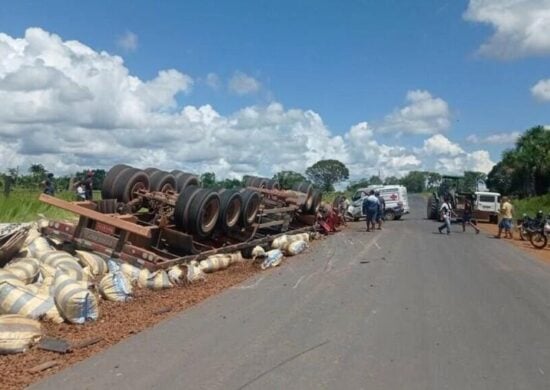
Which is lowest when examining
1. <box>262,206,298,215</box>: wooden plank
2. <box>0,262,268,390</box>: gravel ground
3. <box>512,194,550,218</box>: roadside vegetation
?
<box>0,262,268,390</box>: gravel ground

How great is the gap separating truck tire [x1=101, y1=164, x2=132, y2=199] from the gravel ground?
3.55 m

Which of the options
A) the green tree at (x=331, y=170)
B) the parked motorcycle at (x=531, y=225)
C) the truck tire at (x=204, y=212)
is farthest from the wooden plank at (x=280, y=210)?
the green tree at (x=331, y=170)

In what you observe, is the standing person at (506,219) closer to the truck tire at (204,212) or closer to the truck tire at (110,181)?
the truck tire at (204,212)

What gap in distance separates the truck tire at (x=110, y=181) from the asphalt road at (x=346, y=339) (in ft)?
14.2

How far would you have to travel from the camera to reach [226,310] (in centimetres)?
872

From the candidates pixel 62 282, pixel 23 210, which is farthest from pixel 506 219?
pixel 62 282

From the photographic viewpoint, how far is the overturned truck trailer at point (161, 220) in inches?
463

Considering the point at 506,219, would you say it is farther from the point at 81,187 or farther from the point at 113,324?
the point at 113,324

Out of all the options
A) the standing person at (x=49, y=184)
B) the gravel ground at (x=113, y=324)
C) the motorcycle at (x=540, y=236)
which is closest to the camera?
the gravel ground at (x=113, y=324)

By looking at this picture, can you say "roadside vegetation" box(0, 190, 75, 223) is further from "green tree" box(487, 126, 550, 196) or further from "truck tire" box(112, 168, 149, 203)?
"green tree" box(487, 126, 550, 196)

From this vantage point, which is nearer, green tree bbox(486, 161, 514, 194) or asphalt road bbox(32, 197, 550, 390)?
asphalt road bbox(32, 197, 550, 390)

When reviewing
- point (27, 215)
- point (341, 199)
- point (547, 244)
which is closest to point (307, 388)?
point (27, 215)

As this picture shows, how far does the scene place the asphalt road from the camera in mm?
5703

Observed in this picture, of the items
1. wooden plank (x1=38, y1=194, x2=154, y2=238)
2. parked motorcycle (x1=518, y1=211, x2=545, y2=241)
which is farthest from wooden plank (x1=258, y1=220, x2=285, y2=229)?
parked motorcycle (x1=518, y1=211, x2=545, y2=241)
